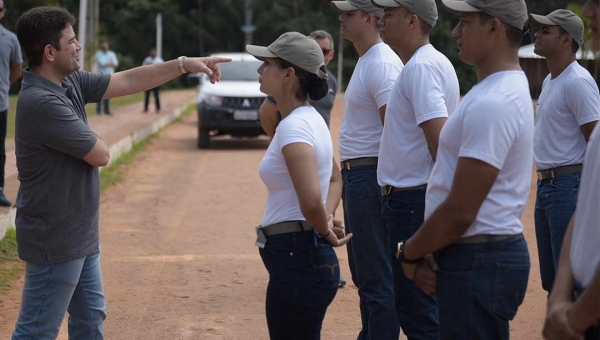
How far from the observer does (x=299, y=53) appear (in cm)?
404

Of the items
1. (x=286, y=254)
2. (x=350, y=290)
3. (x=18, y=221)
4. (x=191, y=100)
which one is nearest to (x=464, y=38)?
(x=286, y=254)

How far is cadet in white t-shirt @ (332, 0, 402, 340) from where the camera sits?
5199 mm

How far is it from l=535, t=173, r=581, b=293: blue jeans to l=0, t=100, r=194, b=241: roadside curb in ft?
17.7

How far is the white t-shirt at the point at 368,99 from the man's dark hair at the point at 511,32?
1663 millimetres

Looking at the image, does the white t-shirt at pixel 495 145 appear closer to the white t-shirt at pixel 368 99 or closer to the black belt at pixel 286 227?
the black belt at pixel 286 227

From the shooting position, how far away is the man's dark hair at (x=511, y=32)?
3.49 meters

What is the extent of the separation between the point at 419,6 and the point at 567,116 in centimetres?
132

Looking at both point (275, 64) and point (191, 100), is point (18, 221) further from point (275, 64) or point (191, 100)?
point (191, 100)

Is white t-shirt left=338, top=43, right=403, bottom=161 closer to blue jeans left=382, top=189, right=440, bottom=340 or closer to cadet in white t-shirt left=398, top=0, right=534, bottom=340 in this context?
blue jeans left=382, top=189, right=440, bottom=340

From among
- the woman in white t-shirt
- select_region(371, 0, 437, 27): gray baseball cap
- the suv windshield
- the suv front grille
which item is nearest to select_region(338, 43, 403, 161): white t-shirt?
select_region(371, 0, 437, 27): gray baseball cap

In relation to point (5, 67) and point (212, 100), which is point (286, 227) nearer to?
point (5, 67)

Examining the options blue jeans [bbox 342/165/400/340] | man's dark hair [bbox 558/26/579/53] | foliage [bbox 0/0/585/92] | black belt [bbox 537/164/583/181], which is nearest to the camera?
blue jeans [bbox 342/165/400/340]

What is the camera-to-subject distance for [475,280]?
3414 millimetres

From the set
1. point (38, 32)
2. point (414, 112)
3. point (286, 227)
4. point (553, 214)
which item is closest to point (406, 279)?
point (414, 112)
